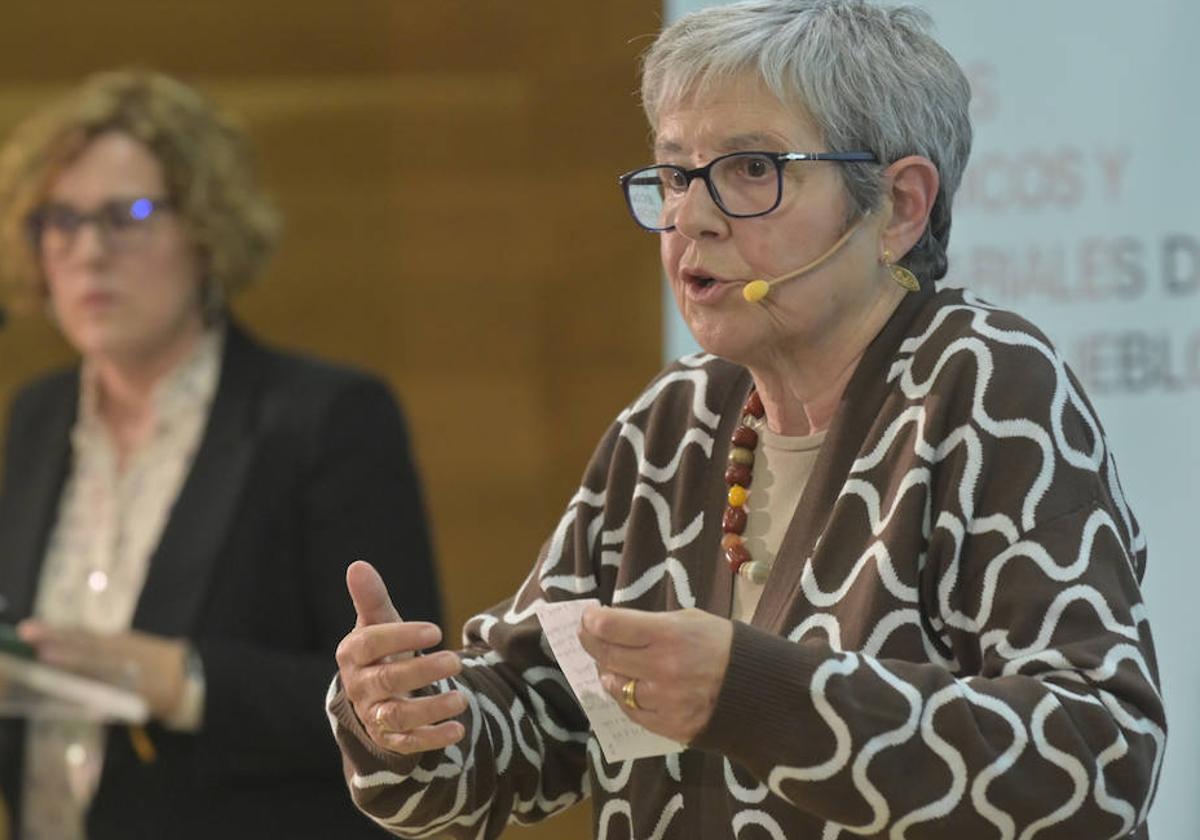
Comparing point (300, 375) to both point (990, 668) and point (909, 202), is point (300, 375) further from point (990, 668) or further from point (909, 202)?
point (990, 668)

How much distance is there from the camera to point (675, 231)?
194cm

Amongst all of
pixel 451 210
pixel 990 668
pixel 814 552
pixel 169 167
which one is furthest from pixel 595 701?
pixel 451 210

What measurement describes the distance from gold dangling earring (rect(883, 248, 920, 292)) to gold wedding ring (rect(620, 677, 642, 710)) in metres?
0.57

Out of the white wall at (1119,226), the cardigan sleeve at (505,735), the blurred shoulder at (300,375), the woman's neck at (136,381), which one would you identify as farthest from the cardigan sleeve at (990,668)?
the woman's neck at (136,381)

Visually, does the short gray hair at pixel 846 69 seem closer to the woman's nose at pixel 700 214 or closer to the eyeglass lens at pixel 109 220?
the woman's nose at pixel 700 214

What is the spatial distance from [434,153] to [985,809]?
339 centimetres

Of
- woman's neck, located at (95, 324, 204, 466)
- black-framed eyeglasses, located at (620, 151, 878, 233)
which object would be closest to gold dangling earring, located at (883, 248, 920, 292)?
black-framed eyeglasses, located at (620, 151, 878, 233)

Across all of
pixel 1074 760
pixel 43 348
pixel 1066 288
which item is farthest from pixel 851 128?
pixel 43 348

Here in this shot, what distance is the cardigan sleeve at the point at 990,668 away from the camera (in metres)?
1.61

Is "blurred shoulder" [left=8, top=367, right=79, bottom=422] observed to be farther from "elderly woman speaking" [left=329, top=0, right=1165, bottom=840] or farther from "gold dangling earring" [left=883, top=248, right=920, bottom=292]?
"gold dangling earring" [left=883, top=248, right=920, bottom=292]

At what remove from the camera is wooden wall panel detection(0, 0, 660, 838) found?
422 centimetres

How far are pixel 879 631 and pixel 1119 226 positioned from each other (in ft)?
5.47

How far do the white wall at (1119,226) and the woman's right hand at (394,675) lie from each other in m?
1.71

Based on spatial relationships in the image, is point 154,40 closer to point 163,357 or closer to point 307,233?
point 307,233
